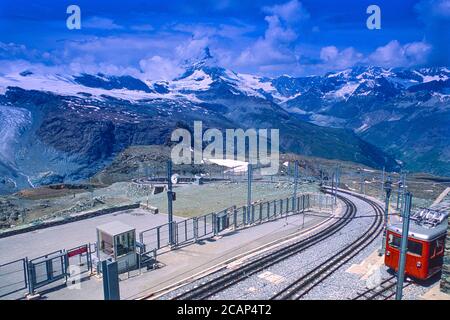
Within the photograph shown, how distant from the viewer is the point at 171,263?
755 inches

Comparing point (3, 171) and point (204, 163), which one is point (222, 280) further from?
point (3, 171)

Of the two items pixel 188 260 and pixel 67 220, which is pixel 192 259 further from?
pixel 67 220

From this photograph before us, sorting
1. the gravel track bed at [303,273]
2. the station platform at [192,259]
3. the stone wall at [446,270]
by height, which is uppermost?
the stone wall at [446,270]

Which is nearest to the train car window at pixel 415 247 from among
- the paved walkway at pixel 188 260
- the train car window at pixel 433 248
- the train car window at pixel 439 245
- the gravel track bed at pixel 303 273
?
the train car window at pixel 433 248

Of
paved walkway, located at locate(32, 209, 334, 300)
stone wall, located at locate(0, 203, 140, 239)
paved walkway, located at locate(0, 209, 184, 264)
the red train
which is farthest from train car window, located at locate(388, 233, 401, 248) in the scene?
stone wall, located at locate(0, 203, 140, 239)

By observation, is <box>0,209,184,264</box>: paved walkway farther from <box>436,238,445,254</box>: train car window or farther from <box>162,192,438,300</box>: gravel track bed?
<box>436,238,445,254</box>: train car window

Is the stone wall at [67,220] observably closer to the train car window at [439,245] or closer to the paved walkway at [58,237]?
the paved walkway at [58,237]

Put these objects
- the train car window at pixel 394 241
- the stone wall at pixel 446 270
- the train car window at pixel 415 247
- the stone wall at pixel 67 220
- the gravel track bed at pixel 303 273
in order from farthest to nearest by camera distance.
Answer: the stone wall at pixel 67 220 → the train car window at pixel 394 241 → the gravel track bed at pixel 303 273 → the train car window at pixel 415 247 → the stone wall at pixel 446 270

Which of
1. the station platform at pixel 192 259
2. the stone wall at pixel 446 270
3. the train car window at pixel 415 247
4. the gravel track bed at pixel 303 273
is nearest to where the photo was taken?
the stone wall at pixel 446 270

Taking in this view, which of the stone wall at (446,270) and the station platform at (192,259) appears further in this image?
the station platform at (192,259)

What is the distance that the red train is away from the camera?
47.2 ft

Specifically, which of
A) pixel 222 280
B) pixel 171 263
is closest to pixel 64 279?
pixel 171 263

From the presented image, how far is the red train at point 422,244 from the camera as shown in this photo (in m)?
14.4
